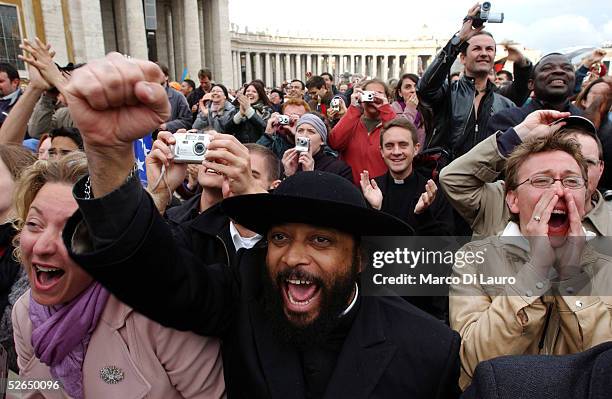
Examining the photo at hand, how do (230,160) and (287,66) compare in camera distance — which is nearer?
(230,160)

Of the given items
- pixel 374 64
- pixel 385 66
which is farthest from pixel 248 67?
pixel 385 66

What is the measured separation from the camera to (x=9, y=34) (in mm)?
14484

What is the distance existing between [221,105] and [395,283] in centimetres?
565

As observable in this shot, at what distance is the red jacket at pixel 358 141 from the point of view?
16.0 ft

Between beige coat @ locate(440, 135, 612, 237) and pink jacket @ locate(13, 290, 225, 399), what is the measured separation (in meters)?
1.79

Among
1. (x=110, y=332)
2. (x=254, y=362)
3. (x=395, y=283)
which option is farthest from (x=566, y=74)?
(x=110, y=332)

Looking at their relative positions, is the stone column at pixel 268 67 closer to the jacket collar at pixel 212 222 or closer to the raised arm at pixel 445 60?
the raised arm at pixel 445 60

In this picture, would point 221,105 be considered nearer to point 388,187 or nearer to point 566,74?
point 388,187

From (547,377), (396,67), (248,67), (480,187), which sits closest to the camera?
(547,377)

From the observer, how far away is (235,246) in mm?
2156

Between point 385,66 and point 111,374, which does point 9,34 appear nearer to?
point 111,374

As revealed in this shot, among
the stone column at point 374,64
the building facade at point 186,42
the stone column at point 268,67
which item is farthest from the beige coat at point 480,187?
the stone column at point 374,64

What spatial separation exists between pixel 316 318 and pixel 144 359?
723mm

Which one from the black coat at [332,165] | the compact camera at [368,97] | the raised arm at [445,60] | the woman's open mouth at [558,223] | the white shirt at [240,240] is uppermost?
the raised arm at [445,60]
